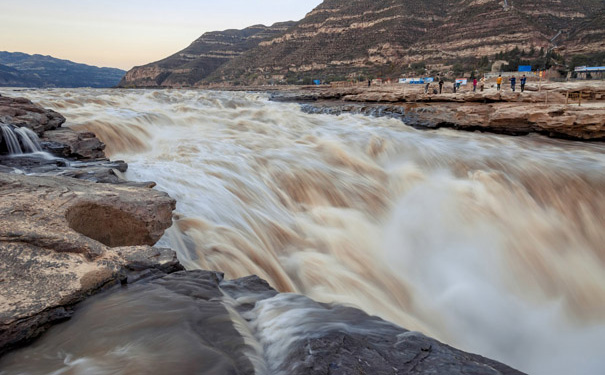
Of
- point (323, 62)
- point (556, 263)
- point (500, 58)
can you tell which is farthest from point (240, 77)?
point (556, 263)

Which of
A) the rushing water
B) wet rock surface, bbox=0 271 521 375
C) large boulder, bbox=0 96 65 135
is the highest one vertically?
large boulder, bbox=0 96 65 135

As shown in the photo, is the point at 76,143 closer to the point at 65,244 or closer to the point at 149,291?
the point at 65,244

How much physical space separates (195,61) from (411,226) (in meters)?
133

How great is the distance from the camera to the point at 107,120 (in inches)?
370

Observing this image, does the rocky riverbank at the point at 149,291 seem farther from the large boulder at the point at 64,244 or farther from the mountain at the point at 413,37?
the mountain at the point at 413,37

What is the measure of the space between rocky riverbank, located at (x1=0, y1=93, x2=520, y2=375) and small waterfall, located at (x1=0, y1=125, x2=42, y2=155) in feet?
8.95

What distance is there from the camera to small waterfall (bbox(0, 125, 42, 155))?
17.5 ft

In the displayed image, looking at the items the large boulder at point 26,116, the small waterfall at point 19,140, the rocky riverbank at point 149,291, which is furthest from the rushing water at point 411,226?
the small waterfall at point 19,140

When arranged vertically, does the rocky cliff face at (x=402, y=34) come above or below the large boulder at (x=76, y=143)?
above

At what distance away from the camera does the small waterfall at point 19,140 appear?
17.5 ft

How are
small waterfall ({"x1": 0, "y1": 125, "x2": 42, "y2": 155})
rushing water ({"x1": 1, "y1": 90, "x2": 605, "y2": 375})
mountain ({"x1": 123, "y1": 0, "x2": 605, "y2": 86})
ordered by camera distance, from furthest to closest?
mountain ({"x1": 123, "y1": 0, "x2": 605, "y2": 86}), small waterfall ({"x1": 0, "y1": 125, "x2": 42, "y2": 155}), rushing water ({"x1": 1, "y1": 90, "x2": 605, "y2": 375})

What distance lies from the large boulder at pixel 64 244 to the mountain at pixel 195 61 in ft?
385

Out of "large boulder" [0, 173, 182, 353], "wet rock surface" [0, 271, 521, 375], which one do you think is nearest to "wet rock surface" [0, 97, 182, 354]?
"large boulder" [0, 173, 182, 353]

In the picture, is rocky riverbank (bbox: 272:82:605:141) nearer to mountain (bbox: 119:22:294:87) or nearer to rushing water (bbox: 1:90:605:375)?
rushing water (bbox: 1:90:605:375)
